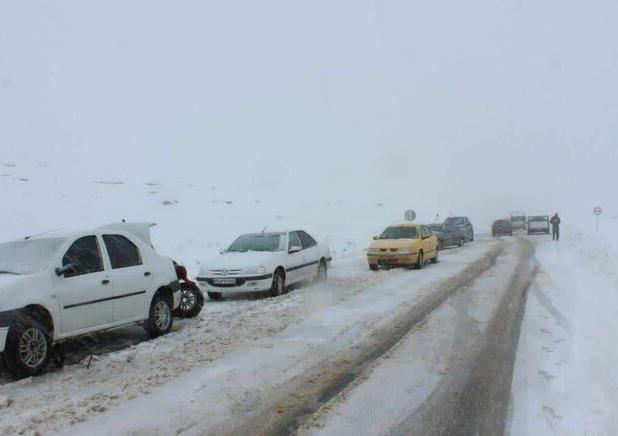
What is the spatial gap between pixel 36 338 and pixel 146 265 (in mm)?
2184

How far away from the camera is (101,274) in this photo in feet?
23.5

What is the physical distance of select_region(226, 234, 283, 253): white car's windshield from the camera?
41.6 ft

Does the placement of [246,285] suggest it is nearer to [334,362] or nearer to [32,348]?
[334,362]

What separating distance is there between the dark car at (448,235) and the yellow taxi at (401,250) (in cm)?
995

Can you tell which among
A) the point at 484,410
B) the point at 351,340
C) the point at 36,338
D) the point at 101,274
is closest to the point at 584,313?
the point at 351,340

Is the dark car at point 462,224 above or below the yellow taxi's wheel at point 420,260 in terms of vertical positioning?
above

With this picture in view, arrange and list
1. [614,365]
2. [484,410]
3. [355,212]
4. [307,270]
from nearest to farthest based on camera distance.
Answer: [484,410] < [614,365] < [307,270] < [355,212]

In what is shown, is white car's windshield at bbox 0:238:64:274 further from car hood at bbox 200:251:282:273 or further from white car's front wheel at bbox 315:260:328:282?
white car's front wheel at bbox 315:260:328:282

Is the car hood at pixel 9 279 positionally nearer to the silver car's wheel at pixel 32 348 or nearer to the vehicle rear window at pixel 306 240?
the silver car's wheel at pixel 32 348

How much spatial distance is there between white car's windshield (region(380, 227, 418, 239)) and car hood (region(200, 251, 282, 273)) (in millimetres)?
6368

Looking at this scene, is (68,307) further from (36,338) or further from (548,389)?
(548,389)

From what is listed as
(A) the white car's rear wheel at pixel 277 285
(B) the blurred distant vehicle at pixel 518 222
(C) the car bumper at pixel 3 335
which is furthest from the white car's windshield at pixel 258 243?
(B) the blurred distant vehicle at pixel 518 222

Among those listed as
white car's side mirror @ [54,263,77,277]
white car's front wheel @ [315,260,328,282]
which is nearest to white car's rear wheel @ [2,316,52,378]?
white car's side mirror @ [54,263,77,277]

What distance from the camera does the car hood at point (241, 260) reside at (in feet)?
37.9
